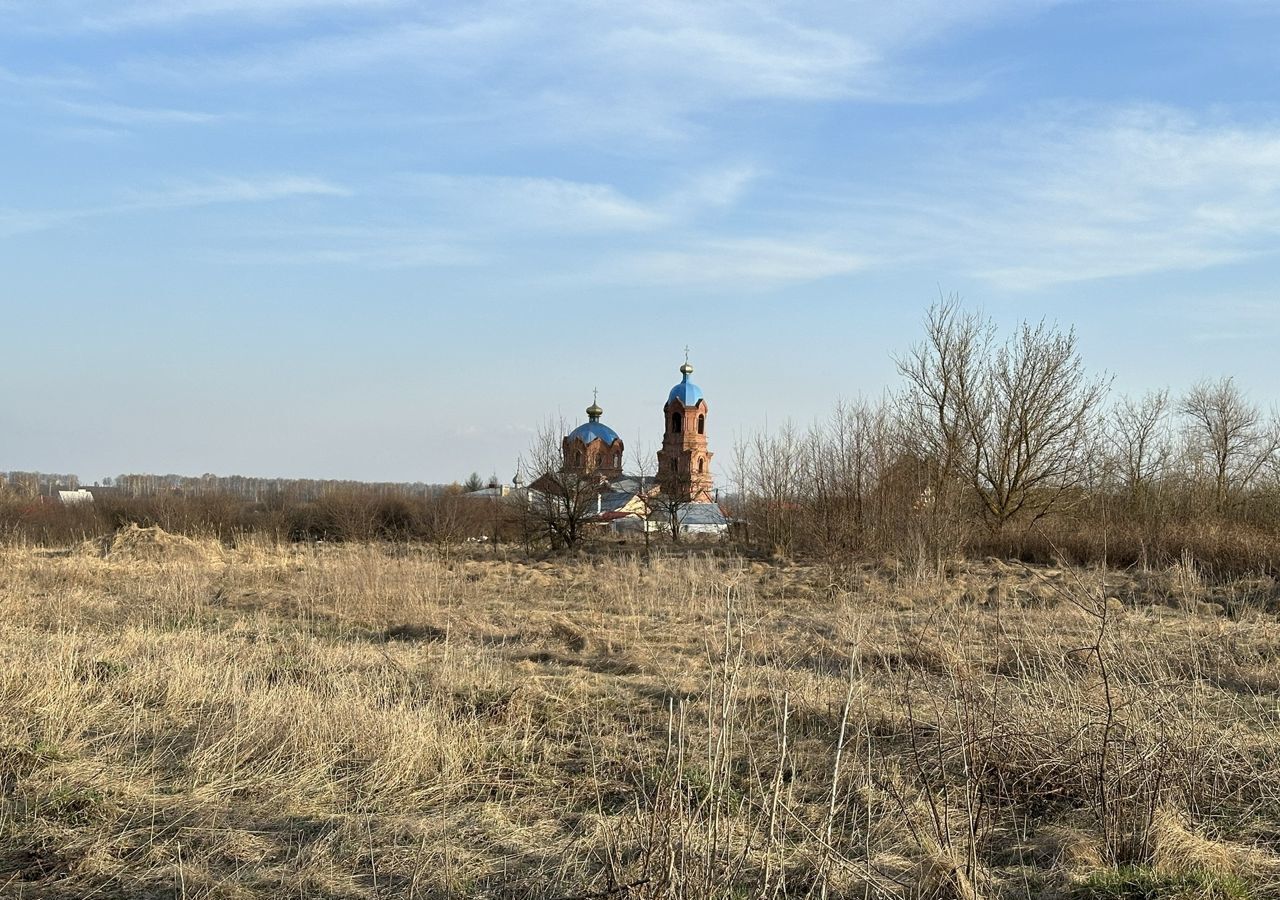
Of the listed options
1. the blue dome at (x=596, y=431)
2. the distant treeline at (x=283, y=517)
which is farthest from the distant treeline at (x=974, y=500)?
the blue dome at (x=596, y=431)

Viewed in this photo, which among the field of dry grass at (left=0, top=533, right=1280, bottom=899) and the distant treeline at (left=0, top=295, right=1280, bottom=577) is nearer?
the field of dry grass at (left=0, top=533, right=1280, bottom=899)

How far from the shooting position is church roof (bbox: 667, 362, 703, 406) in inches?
2224

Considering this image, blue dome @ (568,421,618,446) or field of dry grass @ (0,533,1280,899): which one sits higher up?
blue dome @ (568,421,618,446)

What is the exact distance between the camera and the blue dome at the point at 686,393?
2223 inches

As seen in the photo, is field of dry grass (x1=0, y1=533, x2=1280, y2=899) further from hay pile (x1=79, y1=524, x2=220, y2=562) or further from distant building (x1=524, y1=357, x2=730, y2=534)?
distant building (x1=524, y1=357, x2=730, y2=534)

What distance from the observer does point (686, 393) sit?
56656mm

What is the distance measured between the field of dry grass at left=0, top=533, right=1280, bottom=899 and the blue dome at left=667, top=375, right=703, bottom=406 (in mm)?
46863

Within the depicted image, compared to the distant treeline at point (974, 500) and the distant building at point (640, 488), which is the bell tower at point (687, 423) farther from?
the distant treeline at point (974, 500)

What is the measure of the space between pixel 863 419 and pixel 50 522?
76.0 ft

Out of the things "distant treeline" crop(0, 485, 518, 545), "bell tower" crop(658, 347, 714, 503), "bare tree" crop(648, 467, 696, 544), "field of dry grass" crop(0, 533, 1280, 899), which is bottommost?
"field of dry grass" crop(0, 533, 1280, 899)

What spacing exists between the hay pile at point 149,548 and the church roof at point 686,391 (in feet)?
123

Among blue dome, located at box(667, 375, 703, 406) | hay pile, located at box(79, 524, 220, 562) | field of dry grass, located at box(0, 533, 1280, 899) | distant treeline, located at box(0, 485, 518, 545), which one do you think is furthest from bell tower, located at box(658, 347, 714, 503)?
field of dry grass, located at box(0, 533, 1280, 899)

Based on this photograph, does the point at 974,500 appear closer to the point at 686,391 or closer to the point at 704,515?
the point at 704,515

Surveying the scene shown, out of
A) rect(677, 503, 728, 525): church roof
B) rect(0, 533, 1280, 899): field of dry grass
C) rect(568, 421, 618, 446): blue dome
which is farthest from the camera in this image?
rect(568, 421, 618, 446): blue dome
